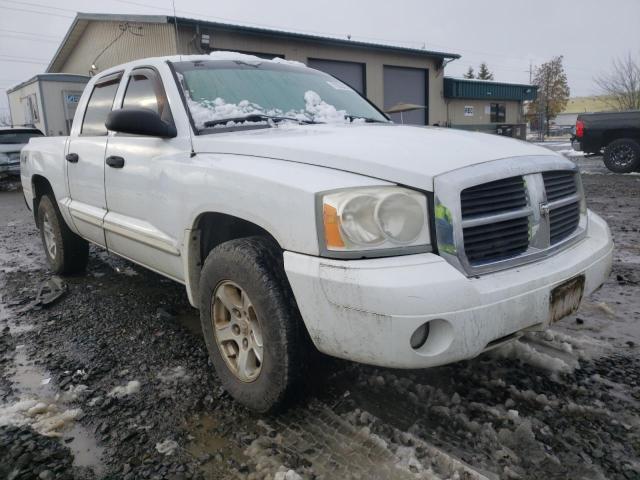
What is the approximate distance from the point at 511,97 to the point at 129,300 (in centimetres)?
2785

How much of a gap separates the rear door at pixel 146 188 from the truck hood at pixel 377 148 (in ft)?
0.93

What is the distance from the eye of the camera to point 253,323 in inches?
91.7

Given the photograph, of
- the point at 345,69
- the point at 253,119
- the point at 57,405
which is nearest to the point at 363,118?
the point at 253,119

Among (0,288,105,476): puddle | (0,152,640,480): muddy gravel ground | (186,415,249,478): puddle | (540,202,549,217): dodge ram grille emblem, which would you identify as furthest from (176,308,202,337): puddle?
(540,202,549,217): dodge ram grille emblem

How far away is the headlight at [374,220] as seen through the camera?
6.23ft

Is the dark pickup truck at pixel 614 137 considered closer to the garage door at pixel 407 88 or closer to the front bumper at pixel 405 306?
the garage door at pixel 407 88

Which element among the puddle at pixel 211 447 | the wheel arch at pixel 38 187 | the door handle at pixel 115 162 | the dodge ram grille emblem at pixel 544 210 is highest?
the door handle at pixel 115 162

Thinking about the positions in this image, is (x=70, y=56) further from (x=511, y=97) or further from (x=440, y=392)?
(x=440, y=392)

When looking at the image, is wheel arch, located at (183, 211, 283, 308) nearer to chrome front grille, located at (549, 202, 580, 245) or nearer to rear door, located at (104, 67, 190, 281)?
rear door, located at (104, 67, 190, 281)

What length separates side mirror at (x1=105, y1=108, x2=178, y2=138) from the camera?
2.65 metres

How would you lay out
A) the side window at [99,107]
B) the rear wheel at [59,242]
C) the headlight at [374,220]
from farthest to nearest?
1. the rear wheel at [59,242]
2. the side window at [99,107]
3. the headlight at [374,220]

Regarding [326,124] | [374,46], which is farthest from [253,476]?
[374,46]

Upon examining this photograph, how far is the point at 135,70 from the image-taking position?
3.46m

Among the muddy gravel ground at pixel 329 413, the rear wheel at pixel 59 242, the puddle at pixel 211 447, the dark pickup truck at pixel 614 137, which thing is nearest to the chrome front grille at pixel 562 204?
the muddy gravel ground at pixel 329 413
